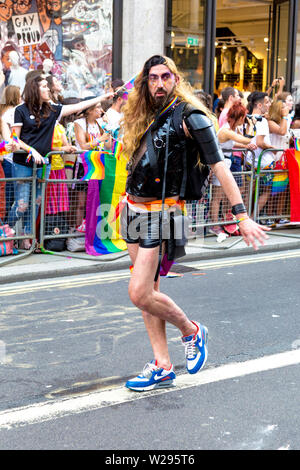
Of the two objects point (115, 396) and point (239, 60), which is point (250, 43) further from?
point (115, 396)

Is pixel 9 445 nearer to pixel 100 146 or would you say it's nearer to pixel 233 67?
pixel 100 146

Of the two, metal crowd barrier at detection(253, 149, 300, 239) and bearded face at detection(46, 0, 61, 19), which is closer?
metal crowd barrier at detection(253, 149, 300, 239)

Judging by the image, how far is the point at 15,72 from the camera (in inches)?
467

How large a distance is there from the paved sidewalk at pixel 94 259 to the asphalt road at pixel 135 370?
311mm

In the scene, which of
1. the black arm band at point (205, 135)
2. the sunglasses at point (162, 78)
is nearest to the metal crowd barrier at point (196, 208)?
the sunglasses at point (162, 78)

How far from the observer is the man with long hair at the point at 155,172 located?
4391 mm

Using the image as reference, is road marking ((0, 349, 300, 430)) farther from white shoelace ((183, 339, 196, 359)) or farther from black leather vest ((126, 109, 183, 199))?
black leather vest ((126, 109, 183, 199))

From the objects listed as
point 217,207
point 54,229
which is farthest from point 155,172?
point 217,207

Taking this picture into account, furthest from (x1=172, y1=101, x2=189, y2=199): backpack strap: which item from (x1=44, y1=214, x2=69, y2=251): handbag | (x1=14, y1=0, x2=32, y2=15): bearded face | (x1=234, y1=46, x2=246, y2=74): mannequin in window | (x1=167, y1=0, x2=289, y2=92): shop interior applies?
(x1=234, y1=46, x2=246, y2=74): mannequin in window

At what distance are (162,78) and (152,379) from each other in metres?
1.90

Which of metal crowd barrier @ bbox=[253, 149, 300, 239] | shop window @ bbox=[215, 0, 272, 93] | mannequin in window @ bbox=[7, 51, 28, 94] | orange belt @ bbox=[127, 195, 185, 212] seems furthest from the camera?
shop window @ bbox=[215, 0, 272, 93]

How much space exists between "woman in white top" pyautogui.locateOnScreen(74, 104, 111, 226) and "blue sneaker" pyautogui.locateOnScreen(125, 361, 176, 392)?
4764 millimetres

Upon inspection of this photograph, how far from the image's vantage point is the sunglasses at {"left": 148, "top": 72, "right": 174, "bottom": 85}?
4.47m
